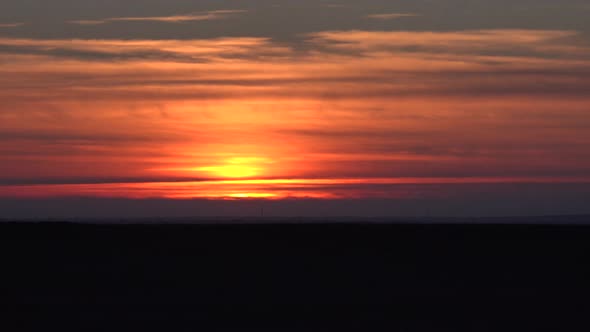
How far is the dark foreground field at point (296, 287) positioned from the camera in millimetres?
35062

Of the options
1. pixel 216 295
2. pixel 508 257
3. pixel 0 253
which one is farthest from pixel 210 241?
pixel 216 295

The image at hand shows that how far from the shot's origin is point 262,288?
145 ft

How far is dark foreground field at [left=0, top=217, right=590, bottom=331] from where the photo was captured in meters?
35.1

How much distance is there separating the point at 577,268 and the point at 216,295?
790 inches

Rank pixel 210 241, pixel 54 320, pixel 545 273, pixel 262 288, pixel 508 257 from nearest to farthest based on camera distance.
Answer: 1. pixel 54 320
2. pixel 262 288
3. pixel 545 273
4. pixel 508 257
5. pixel 210 241

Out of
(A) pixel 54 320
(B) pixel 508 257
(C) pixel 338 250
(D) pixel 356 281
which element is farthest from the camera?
(C) pixel 338 250

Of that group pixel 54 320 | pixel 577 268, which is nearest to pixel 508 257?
pixel 577 268

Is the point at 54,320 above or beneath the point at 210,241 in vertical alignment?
above

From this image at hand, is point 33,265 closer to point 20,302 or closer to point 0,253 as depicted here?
point 0,253

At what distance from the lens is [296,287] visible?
1747 inches

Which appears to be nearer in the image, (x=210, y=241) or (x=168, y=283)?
(x=168, y=283)

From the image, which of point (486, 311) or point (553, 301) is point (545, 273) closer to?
point (553, 301)

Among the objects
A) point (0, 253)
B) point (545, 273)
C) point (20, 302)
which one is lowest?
point (0, 253)

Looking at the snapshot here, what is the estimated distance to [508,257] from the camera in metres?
61.6
